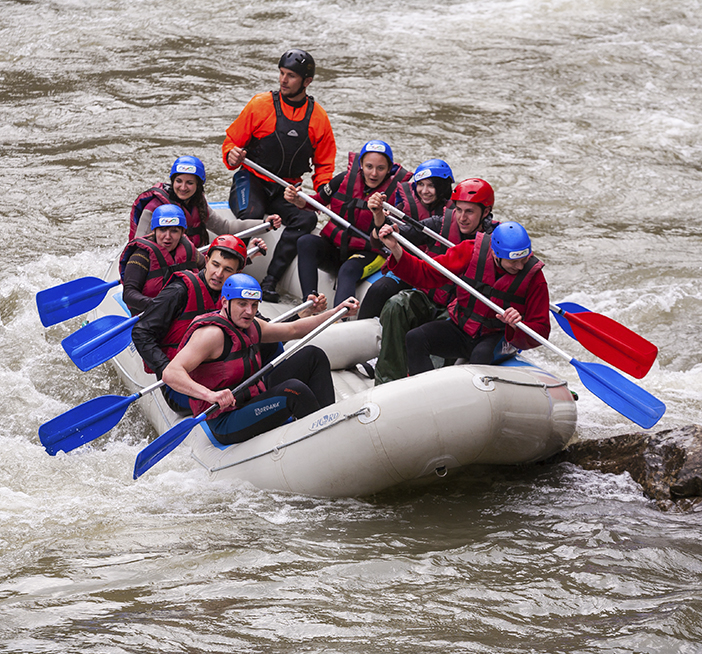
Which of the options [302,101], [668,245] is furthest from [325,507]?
[668,245]

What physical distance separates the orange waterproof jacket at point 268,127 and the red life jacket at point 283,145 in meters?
0.02

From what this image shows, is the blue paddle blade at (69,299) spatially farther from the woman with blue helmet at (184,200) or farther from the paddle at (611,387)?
the paddle at (611,387)

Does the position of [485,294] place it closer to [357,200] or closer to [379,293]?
[379,293]

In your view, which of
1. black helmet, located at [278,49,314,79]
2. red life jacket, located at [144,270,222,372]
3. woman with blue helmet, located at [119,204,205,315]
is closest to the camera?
red life jacket, located at [144,270,222,372]

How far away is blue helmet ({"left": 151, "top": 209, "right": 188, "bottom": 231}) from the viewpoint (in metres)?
5.18

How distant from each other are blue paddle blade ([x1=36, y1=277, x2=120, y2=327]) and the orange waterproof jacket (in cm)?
121

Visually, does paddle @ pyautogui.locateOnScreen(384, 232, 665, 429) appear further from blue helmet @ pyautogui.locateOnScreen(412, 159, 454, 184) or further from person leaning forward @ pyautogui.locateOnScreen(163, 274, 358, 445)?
blue helmet @ pyautogui.locateOnScreen(412, 159, 454, 184)

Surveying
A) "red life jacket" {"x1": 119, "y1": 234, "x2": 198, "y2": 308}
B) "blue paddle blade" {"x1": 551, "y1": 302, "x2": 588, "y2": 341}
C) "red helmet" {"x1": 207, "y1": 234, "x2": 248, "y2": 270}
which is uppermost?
"red helmet" {"x1": 207, "y1": 234, "x2": 248, "y2": 270}

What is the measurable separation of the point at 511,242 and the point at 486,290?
0.32m

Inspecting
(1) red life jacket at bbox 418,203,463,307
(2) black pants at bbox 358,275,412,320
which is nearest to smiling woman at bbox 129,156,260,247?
(2) black pants at bbox 358,275,412,320

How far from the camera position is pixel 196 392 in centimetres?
418

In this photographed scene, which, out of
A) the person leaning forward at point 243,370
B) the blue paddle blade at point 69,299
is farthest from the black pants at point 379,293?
the blue paddle blade at point 69,299

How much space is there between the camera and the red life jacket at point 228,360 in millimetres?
4316

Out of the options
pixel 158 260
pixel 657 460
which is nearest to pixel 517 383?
pixel 657 460
